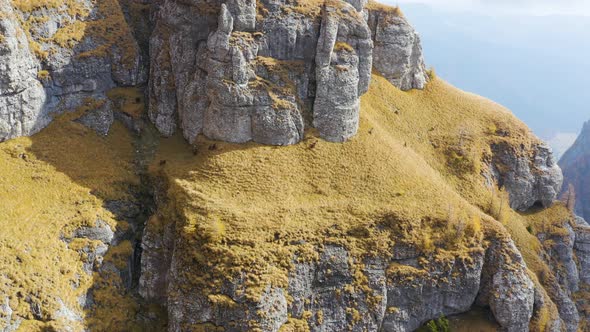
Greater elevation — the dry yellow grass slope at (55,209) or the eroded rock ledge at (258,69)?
the eroded rock ledge at (258,69)

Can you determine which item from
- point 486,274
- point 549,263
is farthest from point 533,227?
point 486,274

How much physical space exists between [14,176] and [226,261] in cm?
2657

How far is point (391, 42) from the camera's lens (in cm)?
7575

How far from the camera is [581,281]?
72.2 metres

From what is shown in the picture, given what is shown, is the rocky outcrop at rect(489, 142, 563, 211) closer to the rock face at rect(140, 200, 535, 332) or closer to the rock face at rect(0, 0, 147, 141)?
the rock face at rect(140, 200, 535, 332)

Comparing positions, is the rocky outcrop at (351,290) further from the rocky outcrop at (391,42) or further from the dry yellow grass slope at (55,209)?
the rocky outcrop at (391,42)

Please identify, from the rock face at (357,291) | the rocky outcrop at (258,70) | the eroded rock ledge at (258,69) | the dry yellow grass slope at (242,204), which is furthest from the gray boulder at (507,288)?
the rocky outcrop at (258,70)

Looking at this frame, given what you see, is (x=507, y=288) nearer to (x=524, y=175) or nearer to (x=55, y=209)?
(x=524, y=175)

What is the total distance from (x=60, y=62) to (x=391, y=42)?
4916 centimetres

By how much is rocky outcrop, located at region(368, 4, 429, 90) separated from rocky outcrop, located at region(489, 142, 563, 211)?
1991 cm

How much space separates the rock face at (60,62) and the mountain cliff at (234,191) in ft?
0.69

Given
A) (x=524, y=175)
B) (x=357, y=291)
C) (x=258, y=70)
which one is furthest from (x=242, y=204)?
(x=524, y=175)

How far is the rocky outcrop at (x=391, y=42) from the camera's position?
249 ft

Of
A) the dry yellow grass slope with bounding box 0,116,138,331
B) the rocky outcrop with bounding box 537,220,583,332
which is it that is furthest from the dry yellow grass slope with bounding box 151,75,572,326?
the dry yellow grass slope with bounding box 0,116,138,331
